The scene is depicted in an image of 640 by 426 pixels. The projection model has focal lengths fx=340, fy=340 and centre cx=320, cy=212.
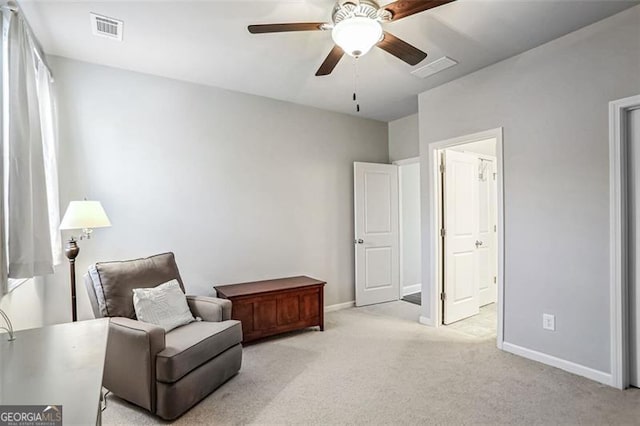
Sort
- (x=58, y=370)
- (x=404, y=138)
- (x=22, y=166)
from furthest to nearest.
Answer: (x=404, y=138), (x=22, y=166), (x=58, y=370)

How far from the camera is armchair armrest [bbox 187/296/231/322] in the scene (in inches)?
109

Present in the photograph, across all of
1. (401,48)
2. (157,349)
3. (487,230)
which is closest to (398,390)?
(157,349)

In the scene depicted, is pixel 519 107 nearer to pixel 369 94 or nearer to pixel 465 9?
pixel 465 9

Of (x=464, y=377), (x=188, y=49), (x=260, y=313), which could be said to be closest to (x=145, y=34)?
(x=188, y=49)

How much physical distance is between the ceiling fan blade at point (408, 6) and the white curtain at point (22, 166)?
211 centimetres

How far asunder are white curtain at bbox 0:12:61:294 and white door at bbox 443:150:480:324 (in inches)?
143

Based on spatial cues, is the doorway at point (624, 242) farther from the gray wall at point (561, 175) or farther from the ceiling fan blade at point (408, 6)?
the ceiling fan blade at point (408, 6)

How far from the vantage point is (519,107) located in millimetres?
3020

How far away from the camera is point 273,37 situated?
264cm

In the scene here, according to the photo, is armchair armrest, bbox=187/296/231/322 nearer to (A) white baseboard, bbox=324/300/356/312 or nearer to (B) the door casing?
(A) white baseboard, bbox=324/300/356/312

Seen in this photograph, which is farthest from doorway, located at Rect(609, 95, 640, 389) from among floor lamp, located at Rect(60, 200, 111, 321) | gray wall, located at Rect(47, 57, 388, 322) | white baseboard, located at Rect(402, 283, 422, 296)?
floor lamp, located at Rect(60, 200, 111, 321)

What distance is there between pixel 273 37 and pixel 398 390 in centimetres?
281

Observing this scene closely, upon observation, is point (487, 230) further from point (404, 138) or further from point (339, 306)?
point (339, 306)

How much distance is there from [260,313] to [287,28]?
8.44 feet
